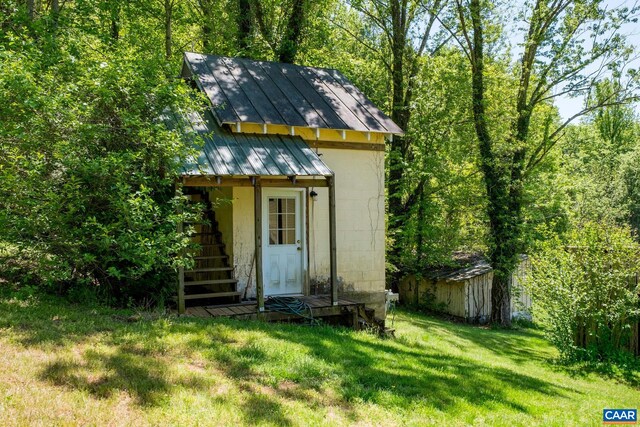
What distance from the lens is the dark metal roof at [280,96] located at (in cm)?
1041

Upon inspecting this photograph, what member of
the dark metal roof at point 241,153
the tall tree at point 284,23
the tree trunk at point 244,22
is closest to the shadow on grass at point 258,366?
the dark metal roof at point 241,153

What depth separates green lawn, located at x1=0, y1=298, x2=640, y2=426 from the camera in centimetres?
445

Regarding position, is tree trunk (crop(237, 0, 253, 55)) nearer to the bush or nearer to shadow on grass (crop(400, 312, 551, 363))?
the bush

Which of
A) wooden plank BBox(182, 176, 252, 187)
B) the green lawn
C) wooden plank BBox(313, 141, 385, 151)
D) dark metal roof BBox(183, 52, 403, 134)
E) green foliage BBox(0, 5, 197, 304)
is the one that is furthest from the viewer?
wooden plank BBox(313, 141, 385, 151)

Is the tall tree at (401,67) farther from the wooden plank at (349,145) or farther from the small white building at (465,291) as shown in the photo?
the wooden plank at (349,145)

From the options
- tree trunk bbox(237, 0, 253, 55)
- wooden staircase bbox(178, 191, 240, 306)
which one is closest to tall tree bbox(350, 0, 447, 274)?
tree trunk bbox(237, 0, 253, 55)

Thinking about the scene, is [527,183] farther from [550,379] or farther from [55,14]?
[55,14]

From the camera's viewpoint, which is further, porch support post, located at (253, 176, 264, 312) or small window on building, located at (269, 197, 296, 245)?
small window on building, located at (269, 197, 296, 245)

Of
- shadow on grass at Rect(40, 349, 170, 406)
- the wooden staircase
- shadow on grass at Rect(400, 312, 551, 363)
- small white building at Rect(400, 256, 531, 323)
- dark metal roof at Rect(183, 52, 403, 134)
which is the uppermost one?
dark metal roof at Rect(183, 52, 403, 134)

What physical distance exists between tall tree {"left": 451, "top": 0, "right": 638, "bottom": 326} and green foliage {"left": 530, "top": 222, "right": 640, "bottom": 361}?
16.3ft

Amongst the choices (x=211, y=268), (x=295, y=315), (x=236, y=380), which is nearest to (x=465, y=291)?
(x=295, y=315)

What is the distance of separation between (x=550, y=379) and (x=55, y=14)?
43.2ft

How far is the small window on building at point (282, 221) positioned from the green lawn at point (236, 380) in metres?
2.58

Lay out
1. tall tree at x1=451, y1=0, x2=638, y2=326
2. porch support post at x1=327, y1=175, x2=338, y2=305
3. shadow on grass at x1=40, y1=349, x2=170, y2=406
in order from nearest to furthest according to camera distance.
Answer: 1. shadow on grass at x1=40, y1=349, x2=170, y2=406
2. porch support post at x1=327, y1=175, x2=338, y2=305
3. tall tree at x1=451, y1=0, x2=638, y2=326
